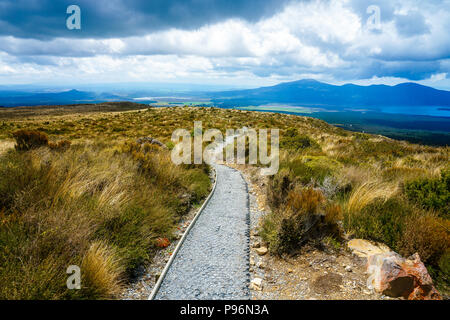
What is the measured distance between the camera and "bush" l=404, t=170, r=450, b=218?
527cm

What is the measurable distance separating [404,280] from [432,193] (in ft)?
10.6

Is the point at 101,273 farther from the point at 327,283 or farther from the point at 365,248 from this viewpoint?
the point at 365,248

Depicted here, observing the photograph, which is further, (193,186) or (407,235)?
(193,186)

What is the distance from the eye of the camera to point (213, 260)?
15.1ft

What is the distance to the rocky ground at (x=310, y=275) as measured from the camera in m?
3.64

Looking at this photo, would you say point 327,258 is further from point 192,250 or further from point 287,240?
point 192,250

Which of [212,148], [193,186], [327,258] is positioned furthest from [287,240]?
[212,148]

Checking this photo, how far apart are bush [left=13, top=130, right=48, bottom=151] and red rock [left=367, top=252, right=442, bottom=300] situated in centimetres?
1025

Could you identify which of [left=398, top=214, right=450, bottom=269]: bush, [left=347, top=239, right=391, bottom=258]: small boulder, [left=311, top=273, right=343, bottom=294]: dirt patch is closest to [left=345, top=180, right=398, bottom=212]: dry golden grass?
[left=347, top=239, right=391, bottom=258]: small boulder

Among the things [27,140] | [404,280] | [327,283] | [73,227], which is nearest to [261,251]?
[327,283]

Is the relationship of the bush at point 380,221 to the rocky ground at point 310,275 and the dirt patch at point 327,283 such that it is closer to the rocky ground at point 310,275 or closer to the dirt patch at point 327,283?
the rocky ground at point 310,275

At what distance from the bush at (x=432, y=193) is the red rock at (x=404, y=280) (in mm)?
2490

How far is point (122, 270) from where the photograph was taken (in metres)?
A: 3.83
